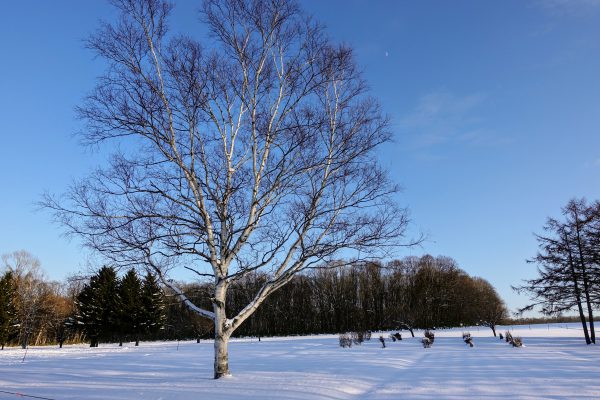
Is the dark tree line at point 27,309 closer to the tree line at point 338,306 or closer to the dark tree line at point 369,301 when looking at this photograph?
the tree line at point 338,306

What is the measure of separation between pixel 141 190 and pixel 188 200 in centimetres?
110

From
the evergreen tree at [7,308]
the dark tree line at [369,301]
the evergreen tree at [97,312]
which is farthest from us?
the dark tree line at [369,301]

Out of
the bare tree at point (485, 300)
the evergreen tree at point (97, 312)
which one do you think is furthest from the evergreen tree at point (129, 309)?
the bare tree at point (485, 300)

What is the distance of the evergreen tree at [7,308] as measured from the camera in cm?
4175

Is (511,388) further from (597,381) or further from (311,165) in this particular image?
(311,165)

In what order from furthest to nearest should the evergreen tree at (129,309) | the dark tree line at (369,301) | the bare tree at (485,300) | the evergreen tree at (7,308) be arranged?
1. the dark tree line at (369,301)
2. the bare tree at (485,300)
3. the evergreen tree at (129,309)
4. the evergreen tree at (7,308)

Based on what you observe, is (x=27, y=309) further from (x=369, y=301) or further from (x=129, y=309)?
(x=369, y=301)

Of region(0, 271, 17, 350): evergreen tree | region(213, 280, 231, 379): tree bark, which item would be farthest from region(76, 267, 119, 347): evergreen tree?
region(213, 280, 231, 379): tree bark

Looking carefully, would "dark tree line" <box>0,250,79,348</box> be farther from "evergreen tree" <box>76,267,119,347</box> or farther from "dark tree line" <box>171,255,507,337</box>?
"dark tree line" <box>171,255,507,337</box>

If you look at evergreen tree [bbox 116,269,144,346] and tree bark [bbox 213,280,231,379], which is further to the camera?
evergreen tree [bbox 116,269,144,346]

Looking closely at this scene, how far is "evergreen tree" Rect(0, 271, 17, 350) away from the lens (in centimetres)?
4175

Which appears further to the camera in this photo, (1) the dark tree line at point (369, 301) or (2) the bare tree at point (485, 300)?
(1) the dark tree line at point (369, 301)

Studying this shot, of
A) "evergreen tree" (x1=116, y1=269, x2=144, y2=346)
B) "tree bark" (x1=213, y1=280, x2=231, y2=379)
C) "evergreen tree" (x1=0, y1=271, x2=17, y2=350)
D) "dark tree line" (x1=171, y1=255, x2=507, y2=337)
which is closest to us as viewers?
"tree bark" (x1=213, y1=280, x2=231, y2=379)

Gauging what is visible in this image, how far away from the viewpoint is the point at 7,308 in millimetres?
42469
